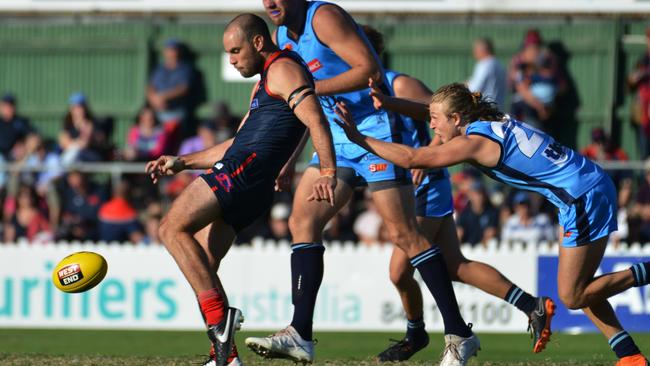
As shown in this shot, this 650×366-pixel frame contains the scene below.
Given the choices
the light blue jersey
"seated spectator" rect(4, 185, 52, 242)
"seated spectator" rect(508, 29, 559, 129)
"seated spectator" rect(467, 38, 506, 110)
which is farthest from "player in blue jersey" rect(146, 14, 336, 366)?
"seated spectator" rect(508, 29, 559, 129)

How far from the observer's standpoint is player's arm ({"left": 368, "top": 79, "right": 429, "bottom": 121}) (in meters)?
8.28

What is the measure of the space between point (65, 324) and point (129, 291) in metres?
0.83

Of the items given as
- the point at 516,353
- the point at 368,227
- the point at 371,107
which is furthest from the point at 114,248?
the point at 371,107

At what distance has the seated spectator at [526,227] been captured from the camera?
1530 cm

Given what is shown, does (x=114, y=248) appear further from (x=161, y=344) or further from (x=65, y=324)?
(x=161, y=344)

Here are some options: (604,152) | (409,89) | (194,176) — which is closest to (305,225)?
(409,89)

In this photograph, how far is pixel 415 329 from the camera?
364 inches

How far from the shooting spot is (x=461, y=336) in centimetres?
813

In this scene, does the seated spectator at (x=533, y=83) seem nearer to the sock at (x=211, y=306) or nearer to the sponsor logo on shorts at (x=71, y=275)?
the sponsor logo on shorts at (x=71, y=275)

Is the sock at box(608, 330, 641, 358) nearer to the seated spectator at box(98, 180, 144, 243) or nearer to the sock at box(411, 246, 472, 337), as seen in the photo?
the sock at box(411, 246, 472, 337)

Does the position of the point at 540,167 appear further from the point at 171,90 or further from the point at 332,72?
the point at 171,90

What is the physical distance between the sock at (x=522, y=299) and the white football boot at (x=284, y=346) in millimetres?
1445

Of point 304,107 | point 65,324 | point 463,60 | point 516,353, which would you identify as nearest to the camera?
point 304,107

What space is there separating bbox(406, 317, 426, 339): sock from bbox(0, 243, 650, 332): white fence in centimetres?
497
